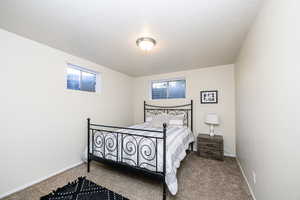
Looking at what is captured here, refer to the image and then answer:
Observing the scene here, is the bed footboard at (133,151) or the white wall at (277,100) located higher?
the white wall at (277,100)

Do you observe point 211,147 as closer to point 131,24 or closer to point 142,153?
point 142,153

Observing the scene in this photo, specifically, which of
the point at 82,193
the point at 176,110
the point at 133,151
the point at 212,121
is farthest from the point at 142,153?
the point at 176,110

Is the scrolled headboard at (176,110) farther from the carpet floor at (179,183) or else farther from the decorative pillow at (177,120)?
the carpet floor at (179,183)

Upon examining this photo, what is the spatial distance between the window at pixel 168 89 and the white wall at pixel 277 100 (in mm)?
2446

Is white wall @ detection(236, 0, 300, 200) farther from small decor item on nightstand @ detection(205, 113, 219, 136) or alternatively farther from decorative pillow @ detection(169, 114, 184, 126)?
decorative pillow @ detection(169, 114, 184, 126)

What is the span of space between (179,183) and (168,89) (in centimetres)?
280

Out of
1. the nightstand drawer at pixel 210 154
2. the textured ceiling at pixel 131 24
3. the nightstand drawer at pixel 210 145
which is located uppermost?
the textured ceiling at pixel 131 24

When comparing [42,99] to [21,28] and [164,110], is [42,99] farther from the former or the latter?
[164,110]

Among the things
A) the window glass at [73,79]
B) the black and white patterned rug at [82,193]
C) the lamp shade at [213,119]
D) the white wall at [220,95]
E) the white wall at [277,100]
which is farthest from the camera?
the white wall at [220,95]

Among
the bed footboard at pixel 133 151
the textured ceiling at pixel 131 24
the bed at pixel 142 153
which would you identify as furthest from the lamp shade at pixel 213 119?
the bed footboard at pixel 133 151

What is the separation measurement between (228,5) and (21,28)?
9.31 ft

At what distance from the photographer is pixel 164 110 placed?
421 centimetres

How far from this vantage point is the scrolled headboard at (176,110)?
381 cm

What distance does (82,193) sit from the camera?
1.90m
